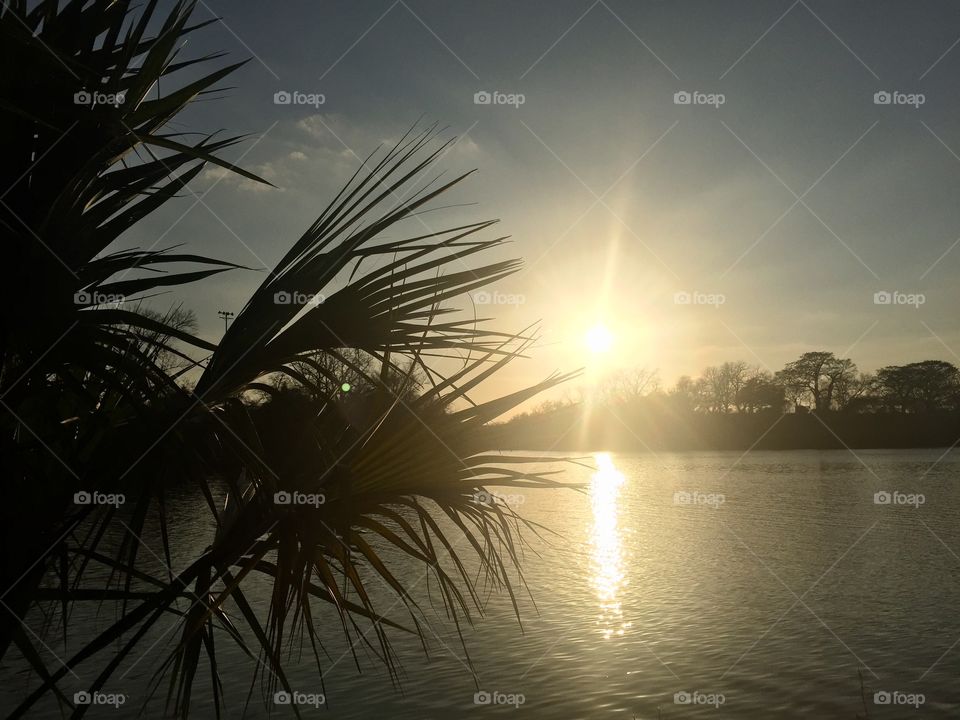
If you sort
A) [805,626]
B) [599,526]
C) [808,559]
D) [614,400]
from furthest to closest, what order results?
1. [614,400]
2. [599,526]
3. [808,559]
4. [805,626]

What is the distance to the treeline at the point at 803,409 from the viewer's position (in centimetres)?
7838

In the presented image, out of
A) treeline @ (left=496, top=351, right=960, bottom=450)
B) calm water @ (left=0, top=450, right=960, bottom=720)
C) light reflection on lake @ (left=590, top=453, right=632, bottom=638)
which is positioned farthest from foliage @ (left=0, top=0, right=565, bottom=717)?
treeline @ (left=496, top=351, right=960, bottom=450)

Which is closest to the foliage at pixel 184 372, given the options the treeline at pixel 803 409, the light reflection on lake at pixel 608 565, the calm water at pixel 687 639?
the calm water at pixel 687 639

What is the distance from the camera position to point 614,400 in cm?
9462

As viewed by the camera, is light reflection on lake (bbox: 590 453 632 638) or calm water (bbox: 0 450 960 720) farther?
light reflection on lake (bbox: 590 453 632 638)

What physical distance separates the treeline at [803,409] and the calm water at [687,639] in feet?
162

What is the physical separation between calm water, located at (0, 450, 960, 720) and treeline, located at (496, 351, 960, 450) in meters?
49.5

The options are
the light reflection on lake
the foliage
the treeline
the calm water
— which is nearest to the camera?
the foliage

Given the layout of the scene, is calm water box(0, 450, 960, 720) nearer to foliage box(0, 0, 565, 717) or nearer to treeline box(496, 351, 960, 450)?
foliage box(0, 0, 565, 717)

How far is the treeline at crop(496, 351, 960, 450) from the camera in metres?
78.4

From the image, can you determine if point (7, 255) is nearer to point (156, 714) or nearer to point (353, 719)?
point (353, 719)

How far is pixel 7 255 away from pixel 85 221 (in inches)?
13.3

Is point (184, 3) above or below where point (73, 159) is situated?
above

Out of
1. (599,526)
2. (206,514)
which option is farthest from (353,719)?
(206,514)
